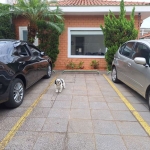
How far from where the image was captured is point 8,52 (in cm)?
390

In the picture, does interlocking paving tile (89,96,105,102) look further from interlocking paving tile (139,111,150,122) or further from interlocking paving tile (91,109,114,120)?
interlocking paving tile (139,111,150,122)

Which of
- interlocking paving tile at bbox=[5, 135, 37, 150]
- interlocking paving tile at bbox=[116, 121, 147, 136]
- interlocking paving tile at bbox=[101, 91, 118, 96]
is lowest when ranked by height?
interlocking paving tile at bbox=[5, 135, 37, 150]

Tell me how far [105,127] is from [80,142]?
660 millimetres

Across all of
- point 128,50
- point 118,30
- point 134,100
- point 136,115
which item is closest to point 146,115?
point 136,115

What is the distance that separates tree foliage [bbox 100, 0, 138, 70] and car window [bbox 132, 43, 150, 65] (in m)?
2.85

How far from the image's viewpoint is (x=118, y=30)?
7.37 meters

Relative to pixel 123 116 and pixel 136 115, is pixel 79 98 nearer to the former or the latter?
pixel 123 116

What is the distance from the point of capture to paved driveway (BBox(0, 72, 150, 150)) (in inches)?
99.7

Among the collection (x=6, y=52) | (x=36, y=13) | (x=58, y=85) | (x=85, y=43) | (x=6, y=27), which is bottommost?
(x=58, y=85)

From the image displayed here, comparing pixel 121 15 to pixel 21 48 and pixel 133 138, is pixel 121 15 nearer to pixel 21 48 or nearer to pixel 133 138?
pixel 21 48

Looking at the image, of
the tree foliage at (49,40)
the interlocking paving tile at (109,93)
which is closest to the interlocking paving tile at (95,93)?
the interlocking paving tile at (109,93)

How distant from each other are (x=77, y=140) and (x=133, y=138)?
3.06ft

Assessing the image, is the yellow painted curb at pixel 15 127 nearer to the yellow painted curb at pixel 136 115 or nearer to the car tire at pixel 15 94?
the car tire at pixel 15 94

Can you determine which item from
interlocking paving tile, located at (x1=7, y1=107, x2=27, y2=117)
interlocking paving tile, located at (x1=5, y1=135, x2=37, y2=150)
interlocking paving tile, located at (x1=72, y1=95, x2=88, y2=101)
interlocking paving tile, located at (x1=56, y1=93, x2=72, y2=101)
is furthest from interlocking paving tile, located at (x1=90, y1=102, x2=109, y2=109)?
interlocking paving tile, located at (x1=5, y1=135, x2=37, y2=150)
